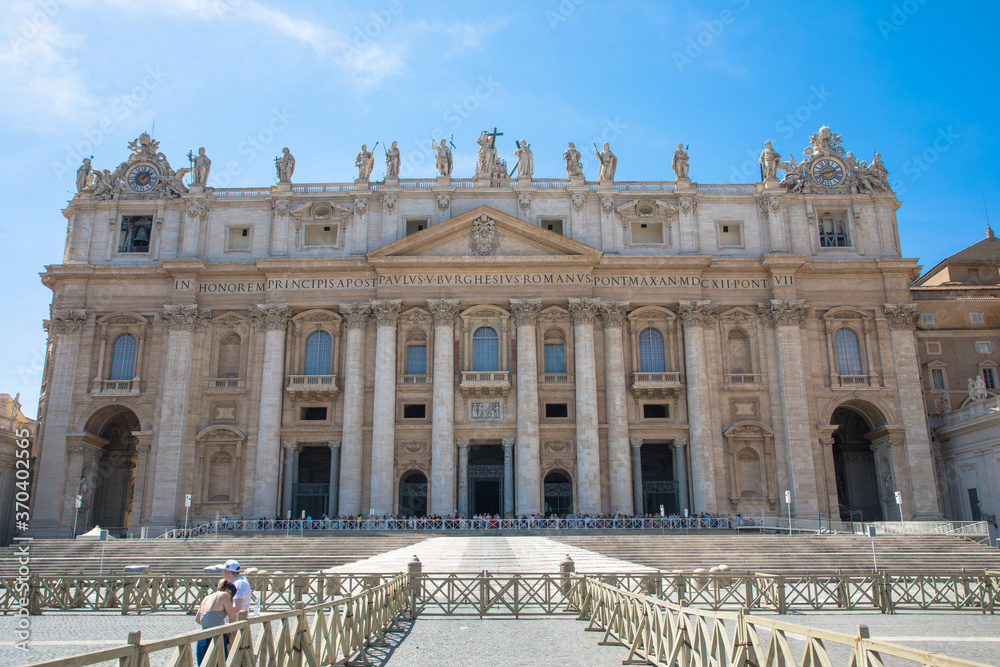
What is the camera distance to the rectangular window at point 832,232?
49594 millimetres

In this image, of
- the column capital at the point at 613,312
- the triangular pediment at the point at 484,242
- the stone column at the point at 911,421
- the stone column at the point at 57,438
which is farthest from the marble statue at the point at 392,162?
the stone column at the point at 911,421

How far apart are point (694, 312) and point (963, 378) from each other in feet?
59.5

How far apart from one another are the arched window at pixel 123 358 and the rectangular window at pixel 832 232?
135 feet

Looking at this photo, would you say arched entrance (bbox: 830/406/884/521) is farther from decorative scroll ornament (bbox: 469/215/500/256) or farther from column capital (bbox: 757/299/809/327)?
decorative scroll ornament (bbox: 469/215/500/256)

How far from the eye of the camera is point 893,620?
1873 centimetres

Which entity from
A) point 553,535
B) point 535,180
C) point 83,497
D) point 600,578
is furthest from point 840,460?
point 83,497

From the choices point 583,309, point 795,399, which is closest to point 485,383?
point 583,309

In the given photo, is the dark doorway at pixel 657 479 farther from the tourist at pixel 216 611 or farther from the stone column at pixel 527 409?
the tourist at pixel 216 611

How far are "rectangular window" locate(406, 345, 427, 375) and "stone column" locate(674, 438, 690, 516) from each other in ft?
48.8

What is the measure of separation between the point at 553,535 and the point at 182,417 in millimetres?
22011

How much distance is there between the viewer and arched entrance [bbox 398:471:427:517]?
45969 millimetres

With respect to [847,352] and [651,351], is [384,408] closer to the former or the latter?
[651,351]

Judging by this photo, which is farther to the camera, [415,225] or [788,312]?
[415,225]

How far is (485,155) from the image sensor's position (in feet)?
163
